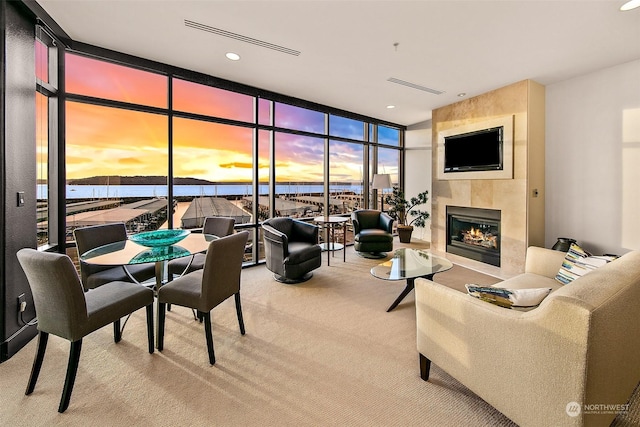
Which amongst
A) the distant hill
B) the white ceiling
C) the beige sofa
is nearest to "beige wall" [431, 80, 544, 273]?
the white ceiling

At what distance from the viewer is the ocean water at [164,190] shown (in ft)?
10.3

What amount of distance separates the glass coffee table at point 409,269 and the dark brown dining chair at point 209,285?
4.60 feet

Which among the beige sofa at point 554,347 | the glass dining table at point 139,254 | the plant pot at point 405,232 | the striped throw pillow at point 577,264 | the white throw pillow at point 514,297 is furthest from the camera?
the plant pot at point 405,232

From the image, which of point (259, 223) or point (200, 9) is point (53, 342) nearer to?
point (259, 223)

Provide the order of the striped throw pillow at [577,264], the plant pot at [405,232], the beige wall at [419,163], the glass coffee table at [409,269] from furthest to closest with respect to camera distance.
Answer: the beige wall at [419,163]
the plant pot at [405,232]
the glass coffee table at [409,269]
the striped throw pillow at [577,264]

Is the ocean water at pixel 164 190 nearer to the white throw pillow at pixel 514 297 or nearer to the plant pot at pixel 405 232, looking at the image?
the plant pot at pixel 405 232

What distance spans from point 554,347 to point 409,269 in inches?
70.2

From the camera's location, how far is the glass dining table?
2.01 m

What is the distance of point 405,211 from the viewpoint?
21.3 ft

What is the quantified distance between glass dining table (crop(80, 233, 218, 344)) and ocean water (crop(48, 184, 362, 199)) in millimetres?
1101

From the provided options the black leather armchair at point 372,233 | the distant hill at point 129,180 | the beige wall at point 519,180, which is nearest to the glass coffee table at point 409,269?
the black leather armchair at point 372,233

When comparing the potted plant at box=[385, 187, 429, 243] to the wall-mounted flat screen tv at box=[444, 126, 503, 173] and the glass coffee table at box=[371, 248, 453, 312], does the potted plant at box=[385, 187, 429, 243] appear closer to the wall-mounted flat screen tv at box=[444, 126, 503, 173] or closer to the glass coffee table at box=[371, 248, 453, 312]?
the wall-mounted flat screen tv at box=[444, 126, 503, 173]

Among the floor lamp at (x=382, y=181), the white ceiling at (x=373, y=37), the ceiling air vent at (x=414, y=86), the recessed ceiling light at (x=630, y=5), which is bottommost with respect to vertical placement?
the floor lamp at (x=382, y=181)

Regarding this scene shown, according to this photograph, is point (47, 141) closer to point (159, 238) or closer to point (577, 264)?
point (159, 238)
